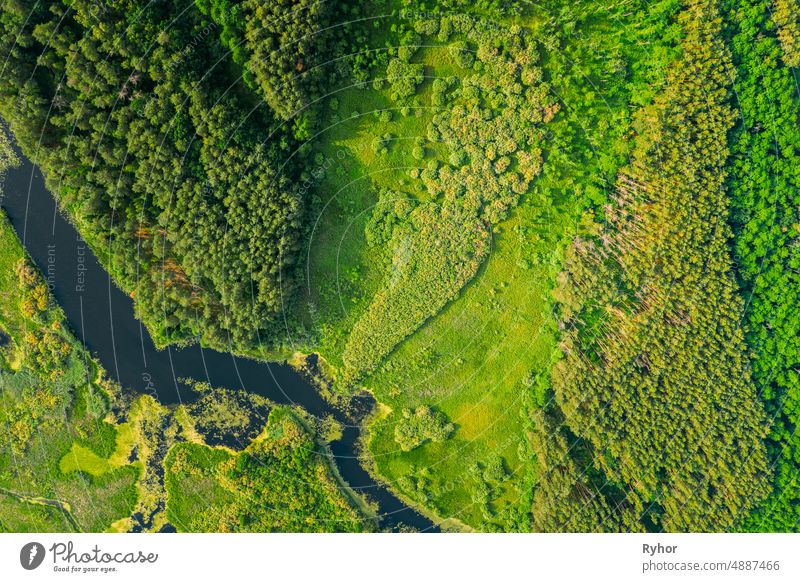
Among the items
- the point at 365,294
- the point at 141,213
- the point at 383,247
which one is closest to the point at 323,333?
the point at 365,294

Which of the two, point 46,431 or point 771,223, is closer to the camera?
point 771,223

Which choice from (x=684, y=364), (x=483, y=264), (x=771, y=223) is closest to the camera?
(x=684, y=364)

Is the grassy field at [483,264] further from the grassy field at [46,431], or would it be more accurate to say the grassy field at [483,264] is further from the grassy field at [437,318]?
the grassy field at [46,431]

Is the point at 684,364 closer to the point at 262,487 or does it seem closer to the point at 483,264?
the point at 483,264

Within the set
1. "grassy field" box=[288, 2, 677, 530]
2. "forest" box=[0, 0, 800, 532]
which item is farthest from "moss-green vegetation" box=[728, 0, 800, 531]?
"grassy field" box=[288, 2, 677, 530]

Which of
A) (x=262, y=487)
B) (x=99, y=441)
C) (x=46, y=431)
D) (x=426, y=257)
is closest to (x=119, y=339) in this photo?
(x=99, y=441)

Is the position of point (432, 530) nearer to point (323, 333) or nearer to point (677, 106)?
point (323, 333)

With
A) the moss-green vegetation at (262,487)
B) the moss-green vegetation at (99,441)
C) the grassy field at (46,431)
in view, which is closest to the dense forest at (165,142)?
the moss-green vegetation at (99,441)
